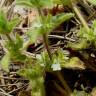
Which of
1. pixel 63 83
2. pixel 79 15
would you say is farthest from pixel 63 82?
pixel 79 15

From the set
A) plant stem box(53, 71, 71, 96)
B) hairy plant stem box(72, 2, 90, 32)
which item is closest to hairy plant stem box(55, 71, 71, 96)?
plant stem box(53, 71, 71, 96)

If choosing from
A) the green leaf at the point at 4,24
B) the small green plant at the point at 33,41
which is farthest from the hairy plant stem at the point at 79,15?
the green leaf at the point at 4,24

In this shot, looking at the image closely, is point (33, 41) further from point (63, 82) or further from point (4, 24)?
point (63, 82)

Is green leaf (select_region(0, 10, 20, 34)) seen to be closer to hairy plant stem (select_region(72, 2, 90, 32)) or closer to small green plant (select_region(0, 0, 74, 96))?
small green plant (select_region(0, 0, 74, 96))

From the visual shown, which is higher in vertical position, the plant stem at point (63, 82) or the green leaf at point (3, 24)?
the green leaf at point (3, 24)

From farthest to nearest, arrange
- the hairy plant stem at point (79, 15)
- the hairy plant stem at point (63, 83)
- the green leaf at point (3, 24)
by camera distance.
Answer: the hairy plant stem at point (79, 15) < the hairy plant stem at point (63, 83) < the green leaf at point (3, 24)

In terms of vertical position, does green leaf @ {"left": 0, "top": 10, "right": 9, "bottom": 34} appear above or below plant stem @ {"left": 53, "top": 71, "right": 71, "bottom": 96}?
above

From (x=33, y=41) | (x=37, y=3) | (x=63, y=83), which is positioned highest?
(x=37, y=3)

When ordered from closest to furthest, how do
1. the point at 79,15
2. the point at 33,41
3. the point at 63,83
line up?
1. the point at 33,41
2. the point at 63,83
3. the point at 79,15

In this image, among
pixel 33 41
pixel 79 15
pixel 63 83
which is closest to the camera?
pixel 33 41

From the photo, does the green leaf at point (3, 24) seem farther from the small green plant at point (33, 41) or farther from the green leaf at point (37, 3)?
the green leaf at point (37, 3)

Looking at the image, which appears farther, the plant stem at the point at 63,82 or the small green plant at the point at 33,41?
the plant stem at the point at 63,82

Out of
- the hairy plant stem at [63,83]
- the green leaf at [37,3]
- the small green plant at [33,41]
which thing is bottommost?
the hairy plant stem at [63,83]
